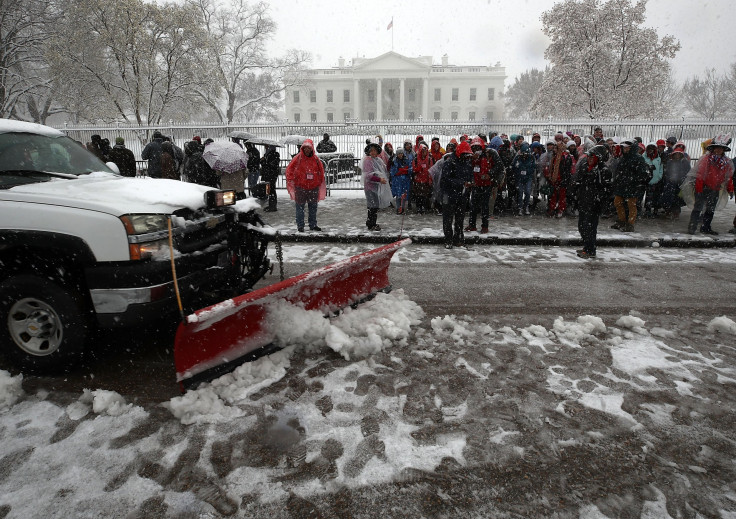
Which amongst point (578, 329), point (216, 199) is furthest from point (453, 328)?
point (216, 199)

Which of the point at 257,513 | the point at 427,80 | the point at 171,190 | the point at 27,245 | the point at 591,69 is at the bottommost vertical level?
the point at 257,513

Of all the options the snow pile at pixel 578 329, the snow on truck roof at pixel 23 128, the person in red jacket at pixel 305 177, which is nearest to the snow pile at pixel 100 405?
the snow on truck roof at pixel 23 128

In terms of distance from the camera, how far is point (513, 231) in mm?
9766

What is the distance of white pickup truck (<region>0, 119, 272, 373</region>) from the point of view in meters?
3.18

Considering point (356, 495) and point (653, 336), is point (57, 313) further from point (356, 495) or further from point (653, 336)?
point (653, 336)

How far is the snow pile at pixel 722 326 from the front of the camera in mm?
4566

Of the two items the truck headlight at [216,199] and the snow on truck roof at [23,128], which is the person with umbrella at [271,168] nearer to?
the snow on truck roof at [23,128]

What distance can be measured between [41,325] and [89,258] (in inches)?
34.0

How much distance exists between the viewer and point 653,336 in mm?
4477

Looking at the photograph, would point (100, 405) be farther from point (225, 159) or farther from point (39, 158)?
point (225, 159)

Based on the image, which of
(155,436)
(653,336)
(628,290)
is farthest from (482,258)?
(155,436)

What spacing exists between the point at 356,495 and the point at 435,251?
247 inches

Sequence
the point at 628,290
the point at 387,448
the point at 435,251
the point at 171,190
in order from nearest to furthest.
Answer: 1. the point at 387,448
2. the point at 171,190
3. the point at 628,290
4. the point at 435,251

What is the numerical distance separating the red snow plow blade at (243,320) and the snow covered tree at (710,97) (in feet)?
210
